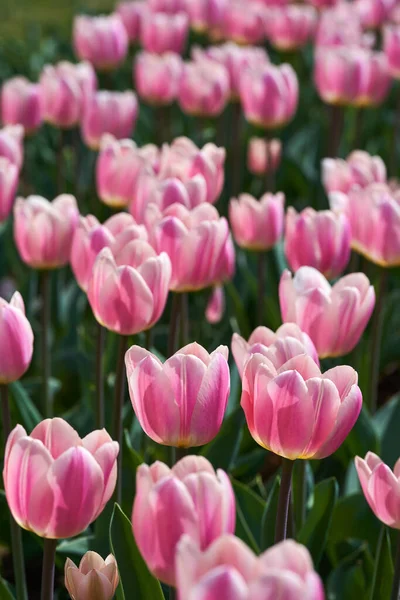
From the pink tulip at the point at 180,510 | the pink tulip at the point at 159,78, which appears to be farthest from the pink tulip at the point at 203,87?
the pink tulip at the point at 180,510

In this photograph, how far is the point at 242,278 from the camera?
2615mm

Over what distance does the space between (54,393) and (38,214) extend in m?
0.76

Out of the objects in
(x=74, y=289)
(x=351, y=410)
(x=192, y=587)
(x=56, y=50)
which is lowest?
(x=56, y=50)

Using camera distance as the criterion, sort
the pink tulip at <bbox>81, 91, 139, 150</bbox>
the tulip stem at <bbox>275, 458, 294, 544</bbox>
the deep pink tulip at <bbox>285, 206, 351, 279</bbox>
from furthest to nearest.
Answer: the pink tulip at <bbox>81, 91, 139, 150</bbox>, the deep pink tulip at <bbox>285, 206, 351, 279</bbox>, the tulip stem at <bbox>275, 458, 294, 544</bbox>

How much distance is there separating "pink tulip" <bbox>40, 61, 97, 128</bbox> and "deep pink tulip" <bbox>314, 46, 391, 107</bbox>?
72 cm

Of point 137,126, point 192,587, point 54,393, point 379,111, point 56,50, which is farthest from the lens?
point 56,50

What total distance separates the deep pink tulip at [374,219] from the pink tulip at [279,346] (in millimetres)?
624

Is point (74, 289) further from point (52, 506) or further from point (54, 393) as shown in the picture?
point (52, 506)

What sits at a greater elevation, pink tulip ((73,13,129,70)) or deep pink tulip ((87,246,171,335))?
deep pink tulip ((87,246,171,335))

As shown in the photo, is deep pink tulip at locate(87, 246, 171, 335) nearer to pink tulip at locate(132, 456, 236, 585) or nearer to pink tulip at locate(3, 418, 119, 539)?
pink tulip at locate(3, 418, 119, 539)

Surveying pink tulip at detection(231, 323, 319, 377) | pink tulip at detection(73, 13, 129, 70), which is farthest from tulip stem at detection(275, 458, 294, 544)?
pink tulip at detection(73, 13, 129, 70)

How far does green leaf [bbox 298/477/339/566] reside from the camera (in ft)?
4.72

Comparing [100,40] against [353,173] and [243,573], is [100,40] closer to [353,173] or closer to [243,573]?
[353,173]

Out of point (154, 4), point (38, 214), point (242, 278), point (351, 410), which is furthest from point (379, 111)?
point (351, 410)
